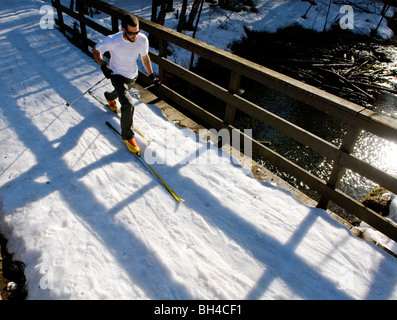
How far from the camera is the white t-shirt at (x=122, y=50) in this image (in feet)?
14.8

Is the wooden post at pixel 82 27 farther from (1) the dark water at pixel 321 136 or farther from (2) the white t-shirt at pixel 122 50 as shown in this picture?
(1) the dark water at pixel 321 136

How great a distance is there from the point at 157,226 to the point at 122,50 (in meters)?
2.76

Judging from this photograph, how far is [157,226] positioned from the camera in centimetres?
364

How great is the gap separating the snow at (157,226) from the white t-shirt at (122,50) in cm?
106

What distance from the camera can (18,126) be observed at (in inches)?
204

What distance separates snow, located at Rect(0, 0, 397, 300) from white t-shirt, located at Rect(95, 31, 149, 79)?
3.48 feet

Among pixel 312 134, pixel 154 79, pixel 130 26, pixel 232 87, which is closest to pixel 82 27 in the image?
pixel 154 79

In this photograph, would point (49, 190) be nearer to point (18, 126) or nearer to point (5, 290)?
point (5, 290)

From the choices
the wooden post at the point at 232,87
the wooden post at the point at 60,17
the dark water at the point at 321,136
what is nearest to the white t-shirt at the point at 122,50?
the wooden post at the point at 232,87

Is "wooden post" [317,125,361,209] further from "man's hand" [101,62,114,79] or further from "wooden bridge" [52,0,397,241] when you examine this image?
"man's hand" [101,62,114,79]

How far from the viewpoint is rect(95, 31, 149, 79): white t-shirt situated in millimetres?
4523

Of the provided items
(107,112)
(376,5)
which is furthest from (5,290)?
(376,5)

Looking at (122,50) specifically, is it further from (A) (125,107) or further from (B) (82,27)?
(B) (82,27)
